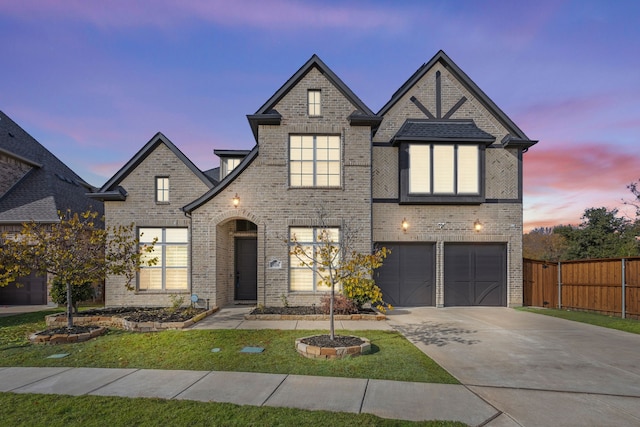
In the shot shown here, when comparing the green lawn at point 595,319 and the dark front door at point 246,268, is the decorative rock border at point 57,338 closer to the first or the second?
the dark front door at point 246,268

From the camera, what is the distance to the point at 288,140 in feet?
43.9

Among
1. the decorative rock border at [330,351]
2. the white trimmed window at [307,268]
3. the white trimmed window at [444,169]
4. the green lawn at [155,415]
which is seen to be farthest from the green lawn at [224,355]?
the white trimmed window at [444,169]

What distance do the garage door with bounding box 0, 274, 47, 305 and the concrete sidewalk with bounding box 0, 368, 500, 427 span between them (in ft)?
39.6

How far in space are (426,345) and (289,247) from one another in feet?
20.2

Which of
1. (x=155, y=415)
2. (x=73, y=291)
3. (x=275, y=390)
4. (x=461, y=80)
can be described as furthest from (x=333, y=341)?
(x=461, y=80)

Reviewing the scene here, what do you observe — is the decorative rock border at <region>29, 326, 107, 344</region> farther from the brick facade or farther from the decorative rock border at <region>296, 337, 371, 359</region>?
the decorative rock border at <region>296, 337, 371, 359</region>

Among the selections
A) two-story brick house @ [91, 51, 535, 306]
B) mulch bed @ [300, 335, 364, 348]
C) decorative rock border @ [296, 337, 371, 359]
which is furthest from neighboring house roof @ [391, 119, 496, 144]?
decorative rock border @ [296, 337, 371, 359]

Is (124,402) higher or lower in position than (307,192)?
lower

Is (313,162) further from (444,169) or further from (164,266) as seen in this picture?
(164,266)

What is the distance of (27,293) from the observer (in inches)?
653

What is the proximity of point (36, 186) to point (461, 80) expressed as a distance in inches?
794

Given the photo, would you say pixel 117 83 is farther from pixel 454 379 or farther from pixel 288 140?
pixel 454 379

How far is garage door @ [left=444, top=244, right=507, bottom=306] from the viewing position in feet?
47.9

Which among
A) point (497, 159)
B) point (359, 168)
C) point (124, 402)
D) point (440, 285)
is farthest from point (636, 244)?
point (124, 402)
